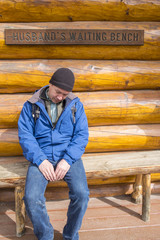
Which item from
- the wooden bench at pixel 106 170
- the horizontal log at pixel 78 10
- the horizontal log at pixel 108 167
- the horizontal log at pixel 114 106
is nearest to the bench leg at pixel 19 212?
the wooden bench at pixel 106 170

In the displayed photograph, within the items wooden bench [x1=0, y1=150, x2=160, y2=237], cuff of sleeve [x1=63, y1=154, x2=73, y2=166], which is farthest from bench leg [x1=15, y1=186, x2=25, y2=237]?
cuff of sleeve [x1=63, y1=154, x2=73, y2=166]

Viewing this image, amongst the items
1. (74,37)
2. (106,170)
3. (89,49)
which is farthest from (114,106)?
(74,37)

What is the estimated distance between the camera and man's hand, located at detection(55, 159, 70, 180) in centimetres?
266

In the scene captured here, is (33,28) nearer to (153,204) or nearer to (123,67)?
(123,67)

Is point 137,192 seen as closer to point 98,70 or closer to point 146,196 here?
point 146,196

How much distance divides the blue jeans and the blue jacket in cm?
21

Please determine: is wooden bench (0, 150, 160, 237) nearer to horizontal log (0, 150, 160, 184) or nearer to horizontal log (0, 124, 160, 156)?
horizontal log (0, 150, 160, 184)

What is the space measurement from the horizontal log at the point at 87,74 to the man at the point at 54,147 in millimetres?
683

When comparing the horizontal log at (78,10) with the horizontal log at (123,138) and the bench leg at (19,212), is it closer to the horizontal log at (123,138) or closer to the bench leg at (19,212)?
the horizontal log at (123,138)

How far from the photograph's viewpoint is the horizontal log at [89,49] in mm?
3457

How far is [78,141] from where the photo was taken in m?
2.86

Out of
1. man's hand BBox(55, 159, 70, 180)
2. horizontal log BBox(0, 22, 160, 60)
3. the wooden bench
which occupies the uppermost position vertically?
horizontal log BBox(0, 22, 160, 60)

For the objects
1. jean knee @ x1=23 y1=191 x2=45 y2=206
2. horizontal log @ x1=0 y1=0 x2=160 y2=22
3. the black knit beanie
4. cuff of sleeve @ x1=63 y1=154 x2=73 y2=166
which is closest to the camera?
jean knee @ x1=23 y1=191 x2=45 y2=206

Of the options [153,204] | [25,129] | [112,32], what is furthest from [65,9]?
[153,204]
